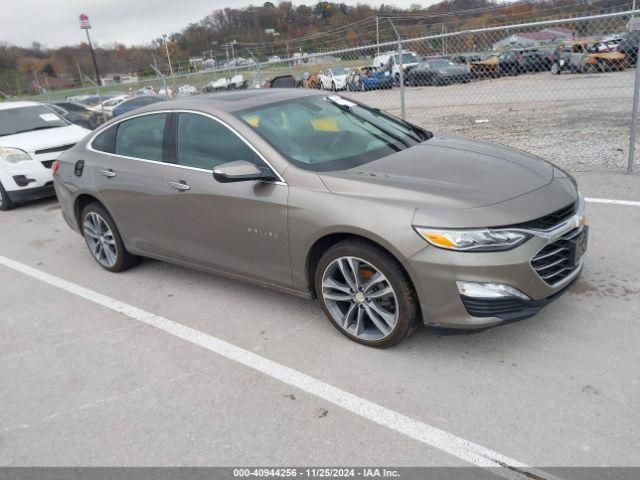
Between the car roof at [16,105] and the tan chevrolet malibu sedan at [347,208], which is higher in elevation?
the car roof at [16,105]


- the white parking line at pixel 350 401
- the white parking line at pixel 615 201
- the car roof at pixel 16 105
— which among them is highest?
the car roof at pixel 16 105

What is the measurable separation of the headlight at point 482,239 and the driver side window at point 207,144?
1.44 meters

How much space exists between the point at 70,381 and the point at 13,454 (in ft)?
2.17

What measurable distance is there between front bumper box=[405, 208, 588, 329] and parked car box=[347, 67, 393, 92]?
32.8 feet

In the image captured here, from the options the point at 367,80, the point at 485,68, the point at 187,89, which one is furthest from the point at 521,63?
the point at 187,89

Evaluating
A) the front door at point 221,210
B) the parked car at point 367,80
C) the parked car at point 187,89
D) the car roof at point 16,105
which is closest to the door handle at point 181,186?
the front door at point 221,210

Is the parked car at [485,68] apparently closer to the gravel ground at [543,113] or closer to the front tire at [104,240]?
→ the gravel ground at [543,113]

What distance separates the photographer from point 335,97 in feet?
15.1

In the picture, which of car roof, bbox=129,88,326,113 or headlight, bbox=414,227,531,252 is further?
car roof, bbox=129,88,326,113

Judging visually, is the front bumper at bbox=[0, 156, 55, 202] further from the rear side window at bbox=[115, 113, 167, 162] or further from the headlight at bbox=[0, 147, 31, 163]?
the rear side window at bbox=[115, 113, 167, 162]

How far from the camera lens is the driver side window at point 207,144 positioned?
12.5 ft

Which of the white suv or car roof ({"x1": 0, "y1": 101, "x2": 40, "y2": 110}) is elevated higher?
car roof ({"x1": 0, "y1": 101, "x2": 40, "y2": 110})

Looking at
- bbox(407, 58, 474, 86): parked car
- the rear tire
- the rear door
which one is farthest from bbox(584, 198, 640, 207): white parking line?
the rear tire

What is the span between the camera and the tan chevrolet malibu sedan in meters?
2.97
